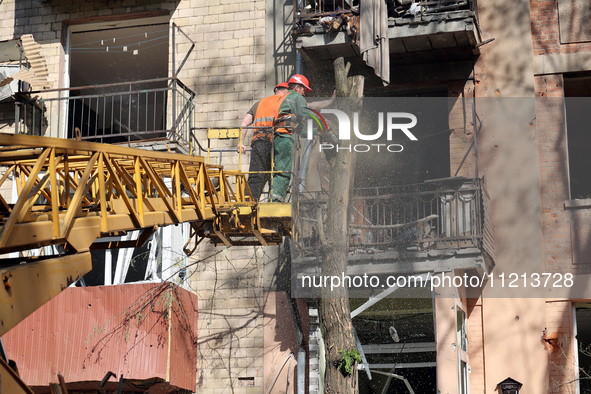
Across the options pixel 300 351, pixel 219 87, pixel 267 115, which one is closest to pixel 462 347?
pixel 300 351

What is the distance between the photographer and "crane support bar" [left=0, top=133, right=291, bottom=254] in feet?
21.5

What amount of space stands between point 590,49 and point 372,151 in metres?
3.75

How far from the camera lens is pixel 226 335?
513 inches

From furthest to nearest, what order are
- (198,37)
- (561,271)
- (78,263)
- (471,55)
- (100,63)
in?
(100,63) < (198,37) < (471,55) < (561,271) < (78,263)

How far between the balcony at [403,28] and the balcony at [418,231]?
228cm

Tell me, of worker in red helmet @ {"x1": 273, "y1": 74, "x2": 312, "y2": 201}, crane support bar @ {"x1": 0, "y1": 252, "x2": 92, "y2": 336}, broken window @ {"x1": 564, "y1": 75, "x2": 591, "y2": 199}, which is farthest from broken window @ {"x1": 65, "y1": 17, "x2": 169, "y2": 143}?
crane support bar @ {"x1": 0, "y1": 252, "x2": 92, "y2": 336}

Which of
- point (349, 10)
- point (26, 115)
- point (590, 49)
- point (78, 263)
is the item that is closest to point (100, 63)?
point (26, 115)

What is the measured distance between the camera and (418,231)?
11.9 m

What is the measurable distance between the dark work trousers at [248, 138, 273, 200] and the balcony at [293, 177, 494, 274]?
23.5 inches

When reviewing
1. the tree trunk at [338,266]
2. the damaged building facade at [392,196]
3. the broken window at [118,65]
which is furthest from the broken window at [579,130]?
the broken window at [118,65]

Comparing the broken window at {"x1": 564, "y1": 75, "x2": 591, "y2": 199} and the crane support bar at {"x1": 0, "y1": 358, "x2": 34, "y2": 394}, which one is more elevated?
the broken window at {"x1": 564, "y1": 75, "x2": 591, "y2": 199}

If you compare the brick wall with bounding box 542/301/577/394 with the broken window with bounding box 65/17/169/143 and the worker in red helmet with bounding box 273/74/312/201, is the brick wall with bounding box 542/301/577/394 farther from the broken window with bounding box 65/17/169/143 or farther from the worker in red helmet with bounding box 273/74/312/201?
the broken window with bounding box 65/17/169/143

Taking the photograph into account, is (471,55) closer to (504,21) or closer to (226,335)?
(504,21)

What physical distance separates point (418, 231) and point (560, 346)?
270cm
